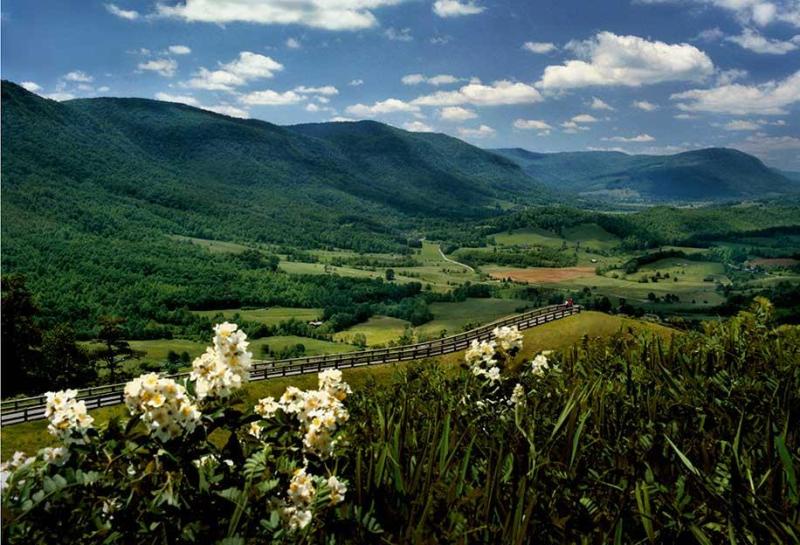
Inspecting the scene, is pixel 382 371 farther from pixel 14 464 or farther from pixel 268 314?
pixel 268 314

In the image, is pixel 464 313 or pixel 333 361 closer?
pixel 333 361

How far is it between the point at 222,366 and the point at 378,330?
6284 inches

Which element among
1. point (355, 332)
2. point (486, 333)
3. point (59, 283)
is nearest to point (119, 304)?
point (59, 283)

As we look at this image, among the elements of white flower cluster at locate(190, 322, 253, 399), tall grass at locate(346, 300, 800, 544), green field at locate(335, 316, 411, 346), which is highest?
white flower cluster at locate(190, 322, 253, 399)

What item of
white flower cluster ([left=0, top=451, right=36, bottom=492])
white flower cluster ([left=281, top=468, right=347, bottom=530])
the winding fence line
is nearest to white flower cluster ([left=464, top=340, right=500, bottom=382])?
white flower cluster ([left=281, top=468, right=347, bottom=530])

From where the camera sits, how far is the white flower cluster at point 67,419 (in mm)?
3262

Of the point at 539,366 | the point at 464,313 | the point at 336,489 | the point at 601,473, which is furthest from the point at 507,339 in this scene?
the point at 464,313

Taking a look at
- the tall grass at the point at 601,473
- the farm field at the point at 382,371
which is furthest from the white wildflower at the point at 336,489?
the farm field at the point at 382,371

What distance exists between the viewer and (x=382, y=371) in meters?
42.3

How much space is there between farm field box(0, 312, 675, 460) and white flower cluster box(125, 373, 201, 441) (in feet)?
64.0

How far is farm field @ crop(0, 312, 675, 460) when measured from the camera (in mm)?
28550

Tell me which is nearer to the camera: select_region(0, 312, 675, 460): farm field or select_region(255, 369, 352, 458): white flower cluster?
select_region(255, 369, 352, 458): white flower cluster

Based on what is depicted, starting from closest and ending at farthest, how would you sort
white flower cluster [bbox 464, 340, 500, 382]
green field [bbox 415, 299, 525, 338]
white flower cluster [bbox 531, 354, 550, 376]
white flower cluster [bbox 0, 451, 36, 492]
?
white flower cluster [bbox 0, 451, 36, 492] < white flower cluster [bbox 464, 340, 500, 382] < white flower cluster [bbox 531, 354, 550, 376] < green field [bbox 415, 299, 525, 338]

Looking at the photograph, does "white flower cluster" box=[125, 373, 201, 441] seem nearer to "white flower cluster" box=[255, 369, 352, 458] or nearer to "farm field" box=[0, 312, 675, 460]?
"white flower cluster" box=[255, 369, 352, 458]
